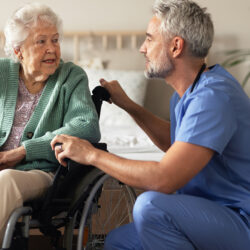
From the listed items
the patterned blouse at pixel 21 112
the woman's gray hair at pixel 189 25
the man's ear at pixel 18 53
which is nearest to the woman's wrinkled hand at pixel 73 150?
the patterned blouse at pixel 21 112

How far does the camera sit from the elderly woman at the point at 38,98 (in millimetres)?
1797

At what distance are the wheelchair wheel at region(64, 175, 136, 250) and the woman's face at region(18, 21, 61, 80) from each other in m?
0.51

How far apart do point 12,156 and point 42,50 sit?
17.8 inches

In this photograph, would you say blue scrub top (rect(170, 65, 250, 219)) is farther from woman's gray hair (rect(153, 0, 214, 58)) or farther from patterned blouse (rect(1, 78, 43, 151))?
patterned blouse (rect(1, 78, 43, 151))

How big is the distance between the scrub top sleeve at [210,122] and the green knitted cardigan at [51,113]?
45 cm

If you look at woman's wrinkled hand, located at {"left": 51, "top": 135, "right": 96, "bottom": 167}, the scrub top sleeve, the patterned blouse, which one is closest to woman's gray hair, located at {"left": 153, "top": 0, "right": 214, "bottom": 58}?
the scrub top sleeve

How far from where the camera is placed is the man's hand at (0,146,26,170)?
1787mm

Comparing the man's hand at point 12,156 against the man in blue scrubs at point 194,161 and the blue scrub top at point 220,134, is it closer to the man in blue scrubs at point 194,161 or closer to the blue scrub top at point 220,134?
the man in blue scrubs at point 194,161

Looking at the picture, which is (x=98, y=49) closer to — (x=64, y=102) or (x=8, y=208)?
(x=64, y=102)

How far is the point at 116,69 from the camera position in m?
3.78

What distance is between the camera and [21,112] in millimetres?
1938

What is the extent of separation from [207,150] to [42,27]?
0.87 metres

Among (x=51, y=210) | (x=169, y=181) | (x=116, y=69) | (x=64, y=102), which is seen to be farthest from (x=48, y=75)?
(x=116, y=69)

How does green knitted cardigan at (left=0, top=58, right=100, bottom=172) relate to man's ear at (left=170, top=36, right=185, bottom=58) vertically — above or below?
below
